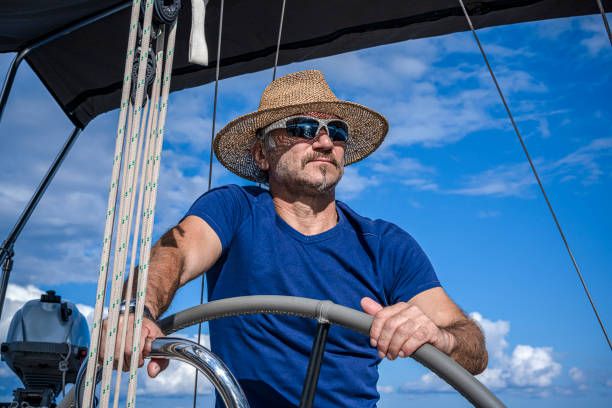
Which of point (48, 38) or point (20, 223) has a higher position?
point (48, 38)

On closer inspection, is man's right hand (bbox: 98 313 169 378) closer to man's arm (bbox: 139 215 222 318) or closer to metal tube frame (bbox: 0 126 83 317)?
man's arm (bbox: 139 215 222 318)

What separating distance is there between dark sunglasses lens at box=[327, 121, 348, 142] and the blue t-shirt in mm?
320

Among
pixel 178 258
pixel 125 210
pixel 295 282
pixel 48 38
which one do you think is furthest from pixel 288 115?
pixel 48 38

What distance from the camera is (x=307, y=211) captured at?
1929 mm

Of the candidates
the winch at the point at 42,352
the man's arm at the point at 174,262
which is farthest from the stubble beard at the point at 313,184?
the winch at the point at 42,352

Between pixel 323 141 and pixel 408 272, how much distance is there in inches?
22.5

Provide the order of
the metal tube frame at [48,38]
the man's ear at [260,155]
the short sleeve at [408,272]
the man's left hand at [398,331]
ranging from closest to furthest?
the man's left hand at [398,331] < the short sleeve at [408,272] < the man's ear at [260,155] < the metal tube frame at [48,38]

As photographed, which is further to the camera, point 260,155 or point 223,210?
point 260,155

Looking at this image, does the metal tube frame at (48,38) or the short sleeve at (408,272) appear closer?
the short sleeve at (408,272)

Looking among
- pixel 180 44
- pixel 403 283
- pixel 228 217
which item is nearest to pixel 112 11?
pixel 180 44

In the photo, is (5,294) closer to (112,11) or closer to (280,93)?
(112,11)

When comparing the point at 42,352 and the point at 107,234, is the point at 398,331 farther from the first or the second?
the point at 42,352

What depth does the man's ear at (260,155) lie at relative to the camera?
7.32ft

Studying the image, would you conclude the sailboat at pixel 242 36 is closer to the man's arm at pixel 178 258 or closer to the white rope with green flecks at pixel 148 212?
the man's arm at pixel 178 258
